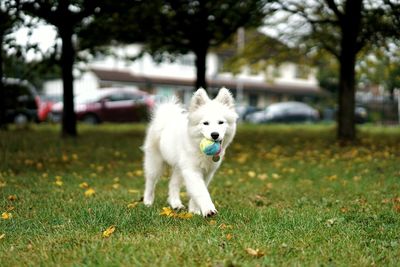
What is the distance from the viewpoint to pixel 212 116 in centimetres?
513

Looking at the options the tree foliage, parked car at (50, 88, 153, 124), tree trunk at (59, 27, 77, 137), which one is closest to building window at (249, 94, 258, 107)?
parked car at (50, 88, 153, 124)

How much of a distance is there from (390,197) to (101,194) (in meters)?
3.73

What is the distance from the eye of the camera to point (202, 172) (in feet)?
18.0

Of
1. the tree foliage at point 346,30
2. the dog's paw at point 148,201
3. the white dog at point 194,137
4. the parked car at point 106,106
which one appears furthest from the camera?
the parked car at point 106,106

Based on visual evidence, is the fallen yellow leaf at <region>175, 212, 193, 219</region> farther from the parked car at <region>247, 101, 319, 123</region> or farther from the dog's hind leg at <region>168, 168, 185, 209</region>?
the parked car at <region>247, 101, 319, 123</region>

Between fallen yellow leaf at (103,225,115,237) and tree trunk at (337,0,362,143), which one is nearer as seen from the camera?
fallen yellow leaf at (103,225,115,237)

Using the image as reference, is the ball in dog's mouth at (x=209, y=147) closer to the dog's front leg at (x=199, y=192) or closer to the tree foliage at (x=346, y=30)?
the dog's front leg at (x=199, y=192)

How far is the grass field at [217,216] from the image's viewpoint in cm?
376

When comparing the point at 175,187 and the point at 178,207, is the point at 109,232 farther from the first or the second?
the point at 175,187

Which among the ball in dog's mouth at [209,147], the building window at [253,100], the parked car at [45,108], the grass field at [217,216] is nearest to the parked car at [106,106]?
the parked car at [45,108]

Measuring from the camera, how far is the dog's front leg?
16.7 feet

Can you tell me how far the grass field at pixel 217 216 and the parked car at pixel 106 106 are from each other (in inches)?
527

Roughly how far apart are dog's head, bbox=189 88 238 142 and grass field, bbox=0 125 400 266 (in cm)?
84

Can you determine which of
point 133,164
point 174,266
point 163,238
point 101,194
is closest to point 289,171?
point 133,164
